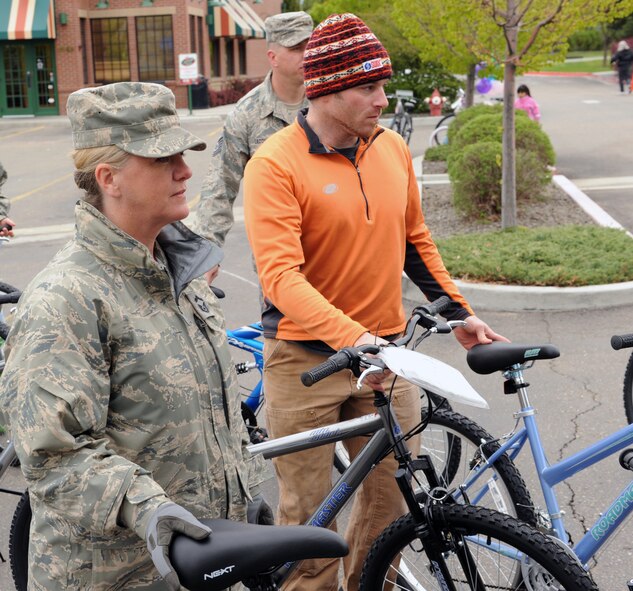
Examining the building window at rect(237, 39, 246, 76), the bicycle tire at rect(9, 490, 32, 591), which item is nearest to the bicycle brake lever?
the bicycle tire at rect(9, 490, 32, 591)

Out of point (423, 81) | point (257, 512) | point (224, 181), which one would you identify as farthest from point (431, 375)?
point (423, 81)

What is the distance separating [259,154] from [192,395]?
1.25 m

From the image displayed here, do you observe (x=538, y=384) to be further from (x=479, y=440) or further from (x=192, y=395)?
(x=192, y=395)

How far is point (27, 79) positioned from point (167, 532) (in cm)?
3586

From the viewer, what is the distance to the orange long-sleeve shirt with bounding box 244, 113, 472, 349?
9.98 feet

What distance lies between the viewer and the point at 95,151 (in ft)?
6.95

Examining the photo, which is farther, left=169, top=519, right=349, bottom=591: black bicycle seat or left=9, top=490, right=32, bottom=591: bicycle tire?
left=9, top=490, right=32, bottom=591: bicycle tire

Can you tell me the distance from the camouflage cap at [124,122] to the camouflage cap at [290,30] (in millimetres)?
2764

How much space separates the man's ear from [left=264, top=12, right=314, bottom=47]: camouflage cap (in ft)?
9.40

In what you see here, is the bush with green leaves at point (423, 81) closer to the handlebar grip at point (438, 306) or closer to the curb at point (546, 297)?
the curb at point (546, 297)

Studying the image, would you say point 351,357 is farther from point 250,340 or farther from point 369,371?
point 250,340

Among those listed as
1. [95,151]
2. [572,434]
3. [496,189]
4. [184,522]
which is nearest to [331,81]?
[95,151]

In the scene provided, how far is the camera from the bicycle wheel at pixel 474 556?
2738mm

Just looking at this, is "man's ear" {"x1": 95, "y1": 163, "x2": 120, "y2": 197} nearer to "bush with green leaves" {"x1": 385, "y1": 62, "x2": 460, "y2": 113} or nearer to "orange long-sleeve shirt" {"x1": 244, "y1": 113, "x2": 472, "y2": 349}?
"orange long-sleeve shirt" {"x1": 244, "y1": 113, "x2": 472, "y2": 349}
